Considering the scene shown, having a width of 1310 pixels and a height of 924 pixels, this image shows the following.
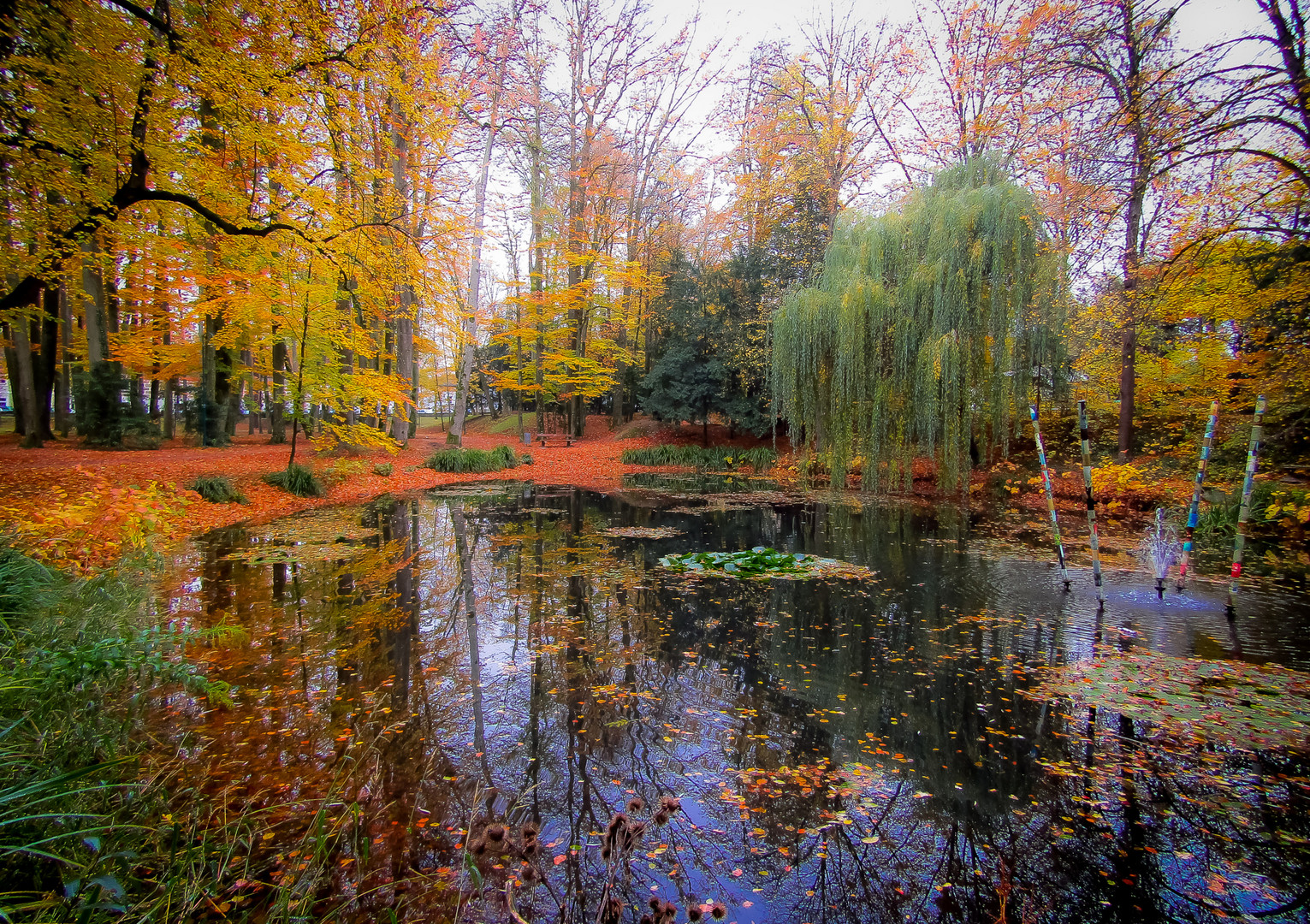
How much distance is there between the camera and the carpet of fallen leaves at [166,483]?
5.40 metres

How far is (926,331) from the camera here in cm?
998

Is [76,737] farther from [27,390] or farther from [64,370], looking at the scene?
[64,370]

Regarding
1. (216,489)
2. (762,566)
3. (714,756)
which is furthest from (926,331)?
(216,489)

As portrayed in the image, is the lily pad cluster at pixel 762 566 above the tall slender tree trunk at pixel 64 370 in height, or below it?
below

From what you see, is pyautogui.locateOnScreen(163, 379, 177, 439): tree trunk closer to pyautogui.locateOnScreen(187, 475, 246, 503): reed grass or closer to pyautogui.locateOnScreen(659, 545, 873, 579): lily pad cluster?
pyautogui.locateOnScreen(187, 475, 246, 503): reed grass

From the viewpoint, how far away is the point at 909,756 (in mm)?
3117

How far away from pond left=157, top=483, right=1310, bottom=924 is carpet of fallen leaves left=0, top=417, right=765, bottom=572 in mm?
890

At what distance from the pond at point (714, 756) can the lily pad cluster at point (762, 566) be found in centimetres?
43

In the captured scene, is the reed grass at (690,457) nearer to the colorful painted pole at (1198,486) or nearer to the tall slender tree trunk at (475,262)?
the tall slender tree trunk at (475,262)

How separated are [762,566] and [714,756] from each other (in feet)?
13.4

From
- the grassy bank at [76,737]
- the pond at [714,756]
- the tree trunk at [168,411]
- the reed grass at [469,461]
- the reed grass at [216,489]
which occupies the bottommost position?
the pond at [714,756]

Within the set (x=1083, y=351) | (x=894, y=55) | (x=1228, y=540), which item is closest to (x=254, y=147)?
(x=1228, y=540)

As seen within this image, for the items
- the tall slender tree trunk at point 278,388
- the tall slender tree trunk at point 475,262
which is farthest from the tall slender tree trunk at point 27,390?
the tall slender tree trunk at point 475,262

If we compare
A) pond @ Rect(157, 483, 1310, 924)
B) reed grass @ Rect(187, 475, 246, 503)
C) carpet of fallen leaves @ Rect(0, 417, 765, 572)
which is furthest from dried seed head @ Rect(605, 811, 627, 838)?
reed grass @ Rect(187, 475, 246, 503)
